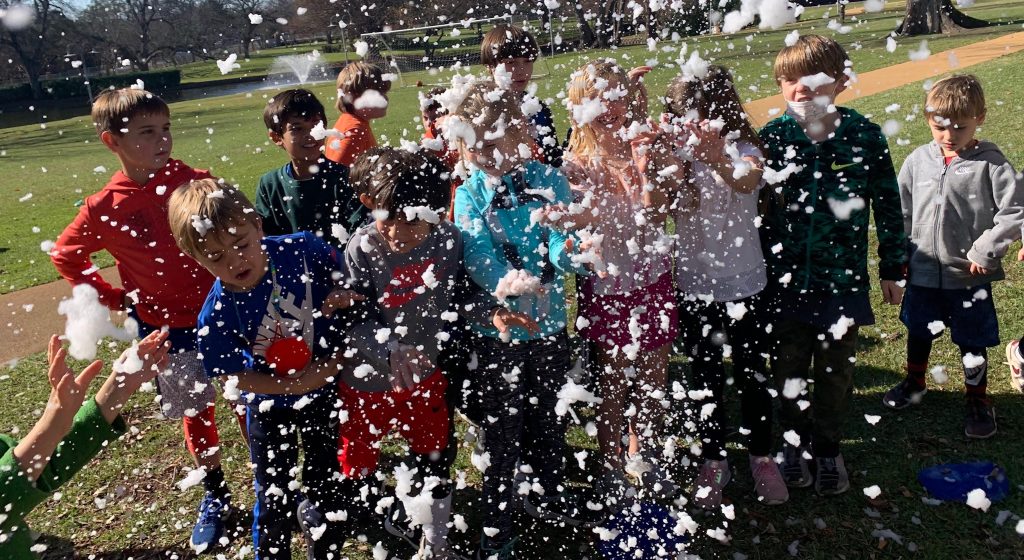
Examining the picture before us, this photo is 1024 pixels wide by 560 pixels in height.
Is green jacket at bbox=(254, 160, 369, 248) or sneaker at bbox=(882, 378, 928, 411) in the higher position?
green jacket at bbox=(254, 160, 369, 248)

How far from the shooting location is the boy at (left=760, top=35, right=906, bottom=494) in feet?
9.77

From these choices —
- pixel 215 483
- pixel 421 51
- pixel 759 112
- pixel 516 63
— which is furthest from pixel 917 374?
pixel 421 51

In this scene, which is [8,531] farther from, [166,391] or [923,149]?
[923,149]

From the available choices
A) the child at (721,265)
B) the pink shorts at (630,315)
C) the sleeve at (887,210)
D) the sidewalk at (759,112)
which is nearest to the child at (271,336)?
the pink shorts at (630,315)

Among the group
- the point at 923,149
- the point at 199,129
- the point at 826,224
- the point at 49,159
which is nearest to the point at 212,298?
the point at 826,224

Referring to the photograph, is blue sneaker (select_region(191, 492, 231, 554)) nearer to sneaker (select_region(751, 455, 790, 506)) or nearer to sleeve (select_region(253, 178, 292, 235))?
sleeve (select_region(253, 178, 292, 235))

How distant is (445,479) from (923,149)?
106 inches

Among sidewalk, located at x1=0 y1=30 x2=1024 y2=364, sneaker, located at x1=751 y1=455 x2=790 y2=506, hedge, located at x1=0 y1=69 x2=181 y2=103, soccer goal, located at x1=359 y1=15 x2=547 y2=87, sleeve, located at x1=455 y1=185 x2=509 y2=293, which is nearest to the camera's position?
sleeve, located at x1=455 y1=185 x2=509 y2=293

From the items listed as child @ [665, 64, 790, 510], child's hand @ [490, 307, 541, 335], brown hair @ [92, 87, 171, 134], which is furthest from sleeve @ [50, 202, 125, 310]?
child @ [665, 64, 790, 510]

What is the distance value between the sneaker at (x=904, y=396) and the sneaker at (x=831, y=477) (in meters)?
0.72

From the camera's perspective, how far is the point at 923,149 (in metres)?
3.50

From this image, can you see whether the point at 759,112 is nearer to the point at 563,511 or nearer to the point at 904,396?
the point at 904,396

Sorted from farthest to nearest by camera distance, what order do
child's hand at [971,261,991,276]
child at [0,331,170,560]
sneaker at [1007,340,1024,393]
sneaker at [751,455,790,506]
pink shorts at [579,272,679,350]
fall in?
sneaker at [1007,340,1024,393], child's hand at [971,261,991,276], sneaker at [751,455,790,506], pink shorts at [579,272,679,350], child at [0,331,170,560]

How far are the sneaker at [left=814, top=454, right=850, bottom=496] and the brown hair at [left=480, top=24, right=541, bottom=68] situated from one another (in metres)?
2.44
